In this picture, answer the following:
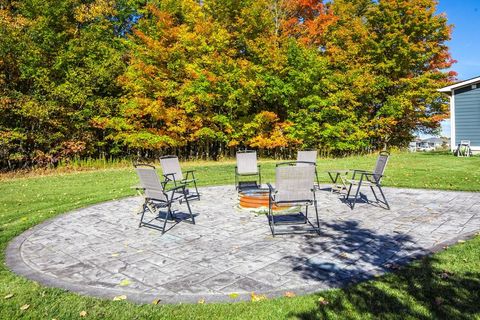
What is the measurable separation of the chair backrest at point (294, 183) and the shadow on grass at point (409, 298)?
1.89 m

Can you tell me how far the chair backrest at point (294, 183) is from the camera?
5109 millimetres

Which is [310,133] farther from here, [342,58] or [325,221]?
[325,221]

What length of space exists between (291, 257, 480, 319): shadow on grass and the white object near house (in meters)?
17.5

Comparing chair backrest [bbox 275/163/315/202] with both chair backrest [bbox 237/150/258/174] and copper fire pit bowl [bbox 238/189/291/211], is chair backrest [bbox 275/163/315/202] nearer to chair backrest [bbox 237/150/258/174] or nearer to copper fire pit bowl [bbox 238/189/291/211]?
copper fire pit bowl [bbox 238/189/291/211]

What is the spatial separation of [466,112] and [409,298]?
1860 cm

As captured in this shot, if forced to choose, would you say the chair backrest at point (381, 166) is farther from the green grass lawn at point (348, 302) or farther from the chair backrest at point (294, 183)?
the green grass lawn at point (348, 302)

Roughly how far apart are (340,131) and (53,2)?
59.7 ft

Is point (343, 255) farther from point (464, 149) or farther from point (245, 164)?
point (464, 149)

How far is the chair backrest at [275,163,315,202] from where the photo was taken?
5.11 metres

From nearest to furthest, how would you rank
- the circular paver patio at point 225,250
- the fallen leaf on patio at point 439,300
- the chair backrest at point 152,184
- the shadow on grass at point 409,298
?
the shadow on grass at point 409,298, the fallen leaf on patio at point 439,300, the circular paver patio at point 225,250, the chair backrest at point 152,184

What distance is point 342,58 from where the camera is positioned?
73.7 feet

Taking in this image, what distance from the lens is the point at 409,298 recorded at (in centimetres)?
308

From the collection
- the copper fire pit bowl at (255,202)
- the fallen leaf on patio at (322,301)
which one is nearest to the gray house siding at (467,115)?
the copper fire pit bowl at (255,202)

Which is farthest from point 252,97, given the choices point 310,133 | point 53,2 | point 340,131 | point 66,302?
point 66,302
